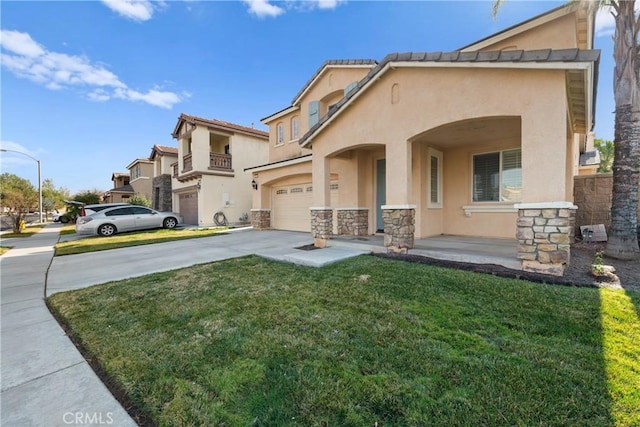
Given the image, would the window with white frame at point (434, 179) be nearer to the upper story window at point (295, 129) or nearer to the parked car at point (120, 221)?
the upper story window at point (295, 129)

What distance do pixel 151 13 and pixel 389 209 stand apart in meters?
11.8

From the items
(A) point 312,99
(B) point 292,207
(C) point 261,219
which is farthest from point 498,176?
(C) point 261,219

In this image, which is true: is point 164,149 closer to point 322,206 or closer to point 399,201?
point 322,206

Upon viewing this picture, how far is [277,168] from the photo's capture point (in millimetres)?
13250

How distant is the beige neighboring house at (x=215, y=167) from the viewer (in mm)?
16859

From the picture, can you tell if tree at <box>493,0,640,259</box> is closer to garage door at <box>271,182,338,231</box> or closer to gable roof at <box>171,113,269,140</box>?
garage door at <box>271,182,338,231</box>

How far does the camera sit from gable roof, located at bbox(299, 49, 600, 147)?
4.43 meters

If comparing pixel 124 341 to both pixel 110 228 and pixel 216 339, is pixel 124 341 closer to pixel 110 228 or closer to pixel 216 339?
pixel 216 339

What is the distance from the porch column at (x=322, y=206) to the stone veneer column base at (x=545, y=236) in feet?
16.4

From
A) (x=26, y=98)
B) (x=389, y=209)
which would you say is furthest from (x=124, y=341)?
(x=26, y=98)

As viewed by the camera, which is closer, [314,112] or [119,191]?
[314,112]

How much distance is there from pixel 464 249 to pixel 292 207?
29.0 ft

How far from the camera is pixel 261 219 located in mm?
14406

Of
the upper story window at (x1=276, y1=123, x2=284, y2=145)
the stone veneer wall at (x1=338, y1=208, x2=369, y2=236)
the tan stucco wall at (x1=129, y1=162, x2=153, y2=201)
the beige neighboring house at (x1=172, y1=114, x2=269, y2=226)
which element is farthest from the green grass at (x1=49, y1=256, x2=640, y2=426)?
the tan stucco wall at (x1=129, y1=162, x2=153, y2=201)
